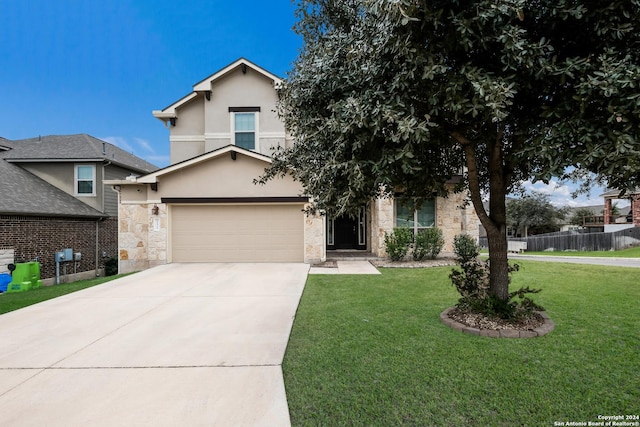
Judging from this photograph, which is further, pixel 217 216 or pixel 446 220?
pixel 446 220

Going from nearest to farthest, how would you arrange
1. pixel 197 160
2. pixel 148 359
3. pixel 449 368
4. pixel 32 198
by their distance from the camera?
pixel 449 368
pixel 148 359
pixel 197 160
pixel 32 198

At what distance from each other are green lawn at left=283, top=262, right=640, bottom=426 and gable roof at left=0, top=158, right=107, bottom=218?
11841 millimetres

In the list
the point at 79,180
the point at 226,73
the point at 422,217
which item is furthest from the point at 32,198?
the point at 422,217

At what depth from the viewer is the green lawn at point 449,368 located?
2527 millimetres

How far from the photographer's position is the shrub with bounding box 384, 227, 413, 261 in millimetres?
10953

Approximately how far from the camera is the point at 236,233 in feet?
36.0

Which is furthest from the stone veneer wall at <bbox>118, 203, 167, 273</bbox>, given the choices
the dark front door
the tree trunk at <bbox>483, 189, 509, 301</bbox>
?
the tree trunk at <bbox>483, 189, 509, 301</bbox>

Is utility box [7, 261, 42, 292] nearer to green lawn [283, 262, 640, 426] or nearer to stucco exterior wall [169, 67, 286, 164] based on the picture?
stucco exterior wall [169, 67, 286, 164]

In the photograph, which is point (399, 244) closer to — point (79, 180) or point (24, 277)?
point (24, 277)

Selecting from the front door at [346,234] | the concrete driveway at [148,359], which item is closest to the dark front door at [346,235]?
the front door at [346,234]

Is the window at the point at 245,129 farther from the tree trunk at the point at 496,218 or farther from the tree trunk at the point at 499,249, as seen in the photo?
the tree trunk at the point at 499,249

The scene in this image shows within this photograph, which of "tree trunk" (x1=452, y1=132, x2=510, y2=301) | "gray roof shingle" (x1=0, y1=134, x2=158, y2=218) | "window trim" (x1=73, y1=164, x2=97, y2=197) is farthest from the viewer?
"window trim" (x1=73, y1=164, x2=97, y2=197)

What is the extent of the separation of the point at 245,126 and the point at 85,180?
27.2 ft

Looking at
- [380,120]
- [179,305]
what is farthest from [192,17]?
[380,120]
